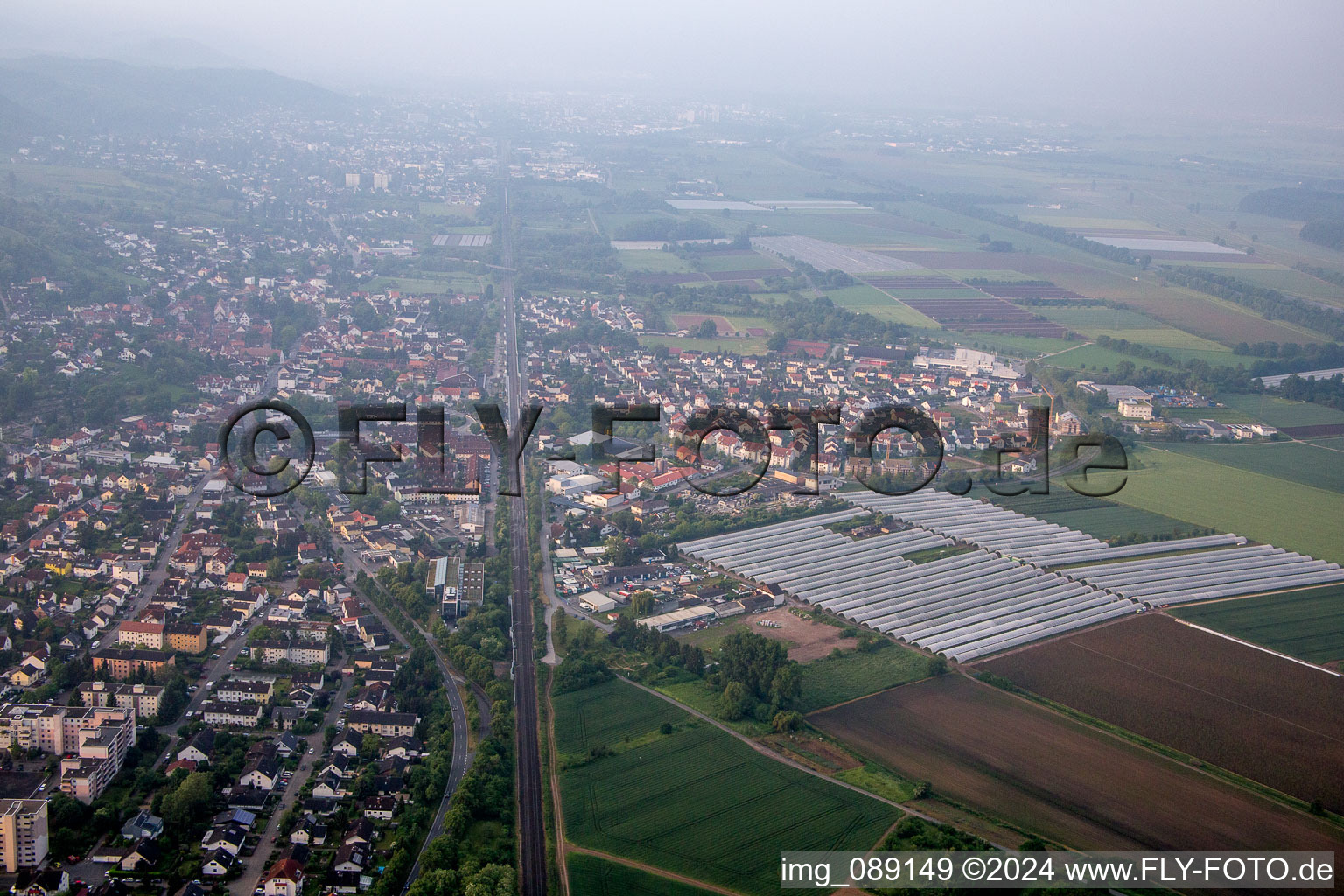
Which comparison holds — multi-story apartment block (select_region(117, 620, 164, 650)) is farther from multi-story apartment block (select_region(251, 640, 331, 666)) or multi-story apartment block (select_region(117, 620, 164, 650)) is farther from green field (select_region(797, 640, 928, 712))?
green field (select_region(797, 640, 928, 712))

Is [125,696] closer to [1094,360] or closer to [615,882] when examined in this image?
[615,882]

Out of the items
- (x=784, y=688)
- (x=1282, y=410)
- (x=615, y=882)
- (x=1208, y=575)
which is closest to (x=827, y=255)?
(x=1282, y=410)

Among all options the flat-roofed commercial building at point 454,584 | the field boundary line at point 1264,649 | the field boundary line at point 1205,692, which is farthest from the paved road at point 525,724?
the field boundary line at point 1264,649

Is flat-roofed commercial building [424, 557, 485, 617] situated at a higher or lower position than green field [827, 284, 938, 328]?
lower

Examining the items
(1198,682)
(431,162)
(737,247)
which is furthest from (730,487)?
(431,162)

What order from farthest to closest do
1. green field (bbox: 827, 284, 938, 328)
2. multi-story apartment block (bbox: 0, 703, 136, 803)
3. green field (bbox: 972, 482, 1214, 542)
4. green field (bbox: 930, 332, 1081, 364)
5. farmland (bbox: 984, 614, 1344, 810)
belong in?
green field (bbox: 827, 284, 938, 328)
green field (bbox: 930, 332, 1081, 364)
green field (bbox: 972, 482, 1214, 542)
farmland (bbox: 984, 614, 1344, 810)
multi-story apartment block (bbox: 0, 703, 136, 803)

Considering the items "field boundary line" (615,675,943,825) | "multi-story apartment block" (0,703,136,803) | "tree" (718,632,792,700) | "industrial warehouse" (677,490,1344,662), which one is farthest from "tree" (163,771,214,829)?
"industrial warehouse" (677,490,1344,662)

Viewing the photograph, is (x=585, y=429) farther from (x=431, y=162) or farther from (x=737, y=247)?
(x=431, y=162)
